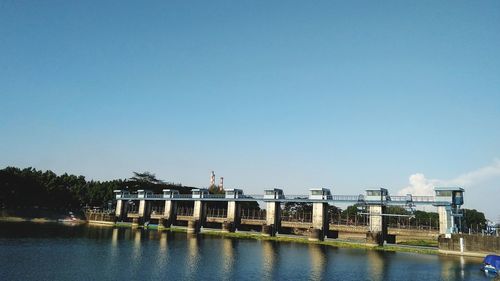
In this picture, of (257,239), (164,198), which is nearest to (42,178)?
(164,198)

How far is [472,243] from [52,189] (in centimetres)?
11383

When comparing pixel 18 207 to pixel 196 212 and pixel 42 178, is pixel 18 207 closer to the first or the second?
pixel 42 178

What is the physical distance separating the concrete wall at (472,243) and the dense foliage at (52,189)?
101272 mm

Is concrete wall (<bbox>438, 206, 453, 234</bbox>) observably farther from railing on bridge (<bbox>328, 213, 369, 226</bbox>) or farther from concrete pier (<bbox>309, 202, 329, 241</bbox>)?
railing on bridge (<bbox>328, 213, 369, 226</bbox>)

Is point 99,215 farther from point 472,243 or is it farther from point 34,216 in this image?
point 472,243

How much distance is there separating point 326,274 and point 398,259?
1867 cm

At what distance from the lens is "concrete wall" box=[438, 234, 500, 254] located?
5309cm

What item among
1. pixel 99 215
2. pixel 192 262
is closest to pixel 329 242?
pixel 192 262

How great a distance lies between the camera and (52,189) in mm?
118562

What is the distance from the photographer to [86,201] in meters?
124

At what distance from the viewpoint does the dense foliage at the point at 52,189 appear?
110m

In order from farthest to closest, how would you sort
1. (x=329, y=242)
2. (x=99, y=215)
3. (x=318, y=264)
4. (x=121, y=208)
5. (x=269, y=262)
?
1. (x=121, y=208)
2. (x=99, y=215)
3. (x=329, y=242)
4. (x=269, y=262)
5. (x=318, y=264)

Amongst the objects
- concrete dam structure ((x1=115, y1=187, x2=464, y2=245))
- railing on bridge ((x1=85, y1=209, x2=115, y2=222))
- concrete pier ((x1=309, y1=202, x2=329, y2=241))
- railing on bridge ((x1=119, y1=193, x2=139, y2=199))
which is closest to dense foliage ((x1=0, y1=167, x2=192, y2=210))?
railing on bridge ((x1=85, y1=209, x2=115, y2=222))

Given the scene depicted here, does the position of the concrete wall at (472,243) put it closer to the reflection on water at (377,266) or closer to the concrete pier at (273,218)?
the reflection on water at (377,266)
